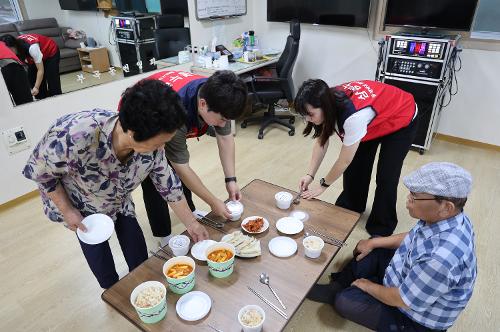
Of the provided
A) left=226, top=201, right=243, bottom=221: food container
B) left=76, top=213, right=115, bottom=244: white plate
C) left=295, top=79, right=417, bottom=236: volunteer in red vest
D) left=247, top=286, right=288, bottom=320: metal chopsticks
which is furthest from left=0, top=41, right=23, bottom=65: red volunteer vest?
left=247, top=286, right=288, bottom=320: metal chopsticks

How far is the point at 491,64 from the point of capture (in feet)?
9.98

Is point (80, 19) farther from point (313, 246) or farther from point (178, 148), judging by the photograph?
point (313, 246)

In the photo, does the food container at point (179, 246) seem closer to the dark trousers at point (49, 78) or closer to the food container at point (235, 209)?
the food container at point (235, 209)

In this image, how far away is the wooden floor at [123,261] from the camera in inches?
66.6

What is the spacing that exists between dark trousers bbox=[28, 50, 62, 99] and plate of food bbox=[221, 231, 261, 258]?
212cm

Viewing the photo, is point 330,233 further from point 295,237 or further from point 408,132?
point 408,132

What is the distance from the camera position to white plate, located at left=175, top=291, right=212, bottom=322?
3.56 feet

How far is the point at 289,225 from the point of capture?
1487 millimetres

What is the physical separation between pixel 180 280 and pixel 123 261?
1094 millimetres

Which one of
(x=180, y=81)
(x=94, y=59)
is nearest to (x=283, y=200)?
(x=180, y=81)

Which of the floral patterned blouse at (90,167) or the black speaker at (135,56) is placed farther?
the black speaker at (135,56)

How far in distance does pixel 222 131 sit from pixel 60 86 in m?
1.72

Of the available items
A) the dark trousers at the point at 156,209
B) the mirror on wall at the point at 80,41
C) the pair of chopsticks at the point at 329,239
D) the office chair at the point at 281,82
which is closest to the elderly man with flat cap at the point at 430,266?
the pair of chopsticks at the point at 329,239

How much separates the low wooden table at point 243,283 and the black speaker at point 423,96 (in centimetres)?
203
